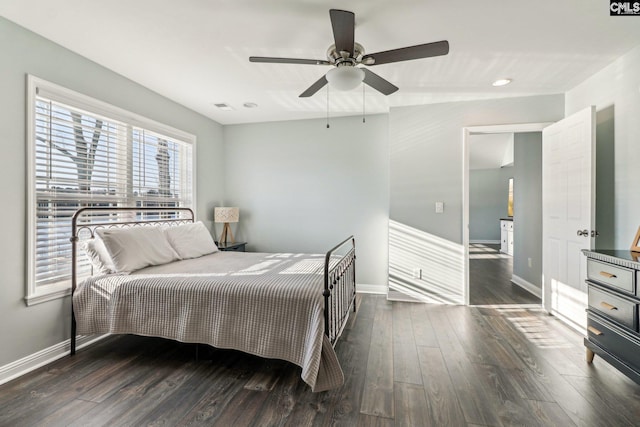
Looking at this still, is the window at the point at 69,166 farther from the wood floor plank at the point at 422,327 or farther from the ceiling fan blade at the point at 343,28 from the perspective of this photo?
the wood floor plank at the point at 422,327

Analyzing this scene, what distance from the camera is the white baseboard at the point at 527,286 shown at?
401 centimetres

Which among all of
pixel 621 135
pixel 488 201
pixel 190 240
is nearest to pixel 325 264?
pixel 190 240

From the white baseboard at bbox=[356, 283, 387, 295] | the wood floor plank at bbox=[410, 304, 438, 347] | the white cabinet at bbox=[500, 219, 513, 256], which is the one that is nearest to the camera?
the wood floor plank at bbox=[410, 304, 438, 347]

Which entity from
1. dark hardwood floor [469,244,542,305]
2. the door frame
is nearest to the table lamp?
the door frame

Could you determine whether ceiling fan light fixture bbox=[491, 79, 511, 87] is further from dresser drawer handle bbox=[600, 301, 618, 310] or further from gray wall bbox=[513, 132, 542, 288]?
dresser drawer handle bbox=[600, 301, 618, 310]

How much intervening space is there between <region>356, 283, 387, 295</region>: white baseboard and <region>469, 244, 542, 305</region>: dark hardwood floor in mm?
1110

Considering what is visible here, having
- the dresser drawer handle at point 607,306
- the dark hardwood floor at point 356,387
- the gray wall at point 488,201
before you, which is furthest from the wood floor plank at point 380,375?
the gray wall at point 488,201

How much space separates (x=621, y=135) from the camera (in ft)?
8.60

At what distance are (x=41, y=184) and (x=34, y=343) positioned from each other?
1222 mm

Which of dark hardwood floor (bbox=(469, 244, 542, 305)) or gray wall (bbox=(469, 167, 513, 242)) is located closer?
dark hardwood floor (bbox=(469, 244, 542, 305))

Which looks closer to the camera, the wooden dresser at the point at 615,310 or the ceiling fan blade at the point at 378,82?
the wooden dresser at the point at 615,310

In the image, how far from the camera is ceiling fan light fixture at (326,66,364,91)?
6.43ft

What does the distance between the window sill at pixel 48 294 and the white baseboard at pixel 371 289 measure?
3.24 m

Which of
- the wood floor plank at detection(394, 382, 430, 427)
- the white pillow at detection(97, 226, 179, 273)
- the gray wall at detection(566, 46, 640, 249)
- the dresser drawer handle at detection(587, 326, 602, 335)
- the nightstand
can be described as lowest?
the wood floor plank at detection(394, 382, 430, 427)
